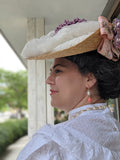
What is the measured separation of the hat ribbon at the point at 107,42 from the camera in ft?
3.11

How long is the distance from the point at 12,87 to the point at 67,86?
24.1 metres

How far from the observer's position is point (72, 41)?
38.4 inches

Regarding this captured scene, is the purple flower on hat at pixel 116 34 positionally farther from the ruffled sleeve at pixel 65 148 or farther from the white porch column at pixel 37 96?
the white porch column at pixel 37 96

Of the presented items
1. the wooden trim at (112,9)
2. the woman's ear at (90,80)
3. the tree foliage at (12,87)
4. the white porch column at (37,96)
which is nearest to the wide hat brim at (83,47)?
the woman's ear at (90,80)

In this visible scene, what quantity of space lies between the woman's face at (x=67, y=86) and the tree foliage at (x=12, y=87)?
77.1 ft

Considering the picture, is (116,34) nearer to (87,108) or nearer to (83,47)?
(83,47)

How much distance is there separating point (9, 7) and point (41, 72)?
94cm

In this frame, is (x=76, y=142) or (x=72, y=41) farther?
(x=72, y=41)

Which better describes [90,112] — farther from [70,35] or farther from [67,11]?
[67,11]

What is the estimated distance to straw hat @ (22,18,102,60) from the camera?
96cm

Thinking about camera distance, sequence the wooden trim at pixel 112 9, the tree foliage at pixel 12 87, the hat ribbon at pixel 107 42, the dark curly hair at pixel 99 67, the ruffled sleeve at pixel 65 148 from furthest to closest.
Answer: the tree foliage at pixel 12 87
the wooden trim at pixel 112 9
the dark curly hair at pixel 99 67
the hat ribbon at pixel 107 42
the ruffled sleeve at pixel 65 148

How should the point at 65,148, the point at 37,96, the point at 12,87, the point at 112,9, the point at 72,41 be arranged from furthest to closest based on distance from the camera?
the point at 12,87 → the point at 37,96 → the point at 112,9 → the point at 72,41 → the point at 65,148

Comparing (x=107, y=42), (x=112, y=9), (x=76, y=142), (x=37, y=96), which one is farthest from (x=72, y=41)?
(x=37, y=96)

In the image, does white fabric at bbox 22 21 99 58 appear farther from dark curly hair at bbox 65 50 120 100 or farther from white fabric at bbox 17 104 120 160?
white fabric at bbox 17 104 120 160
